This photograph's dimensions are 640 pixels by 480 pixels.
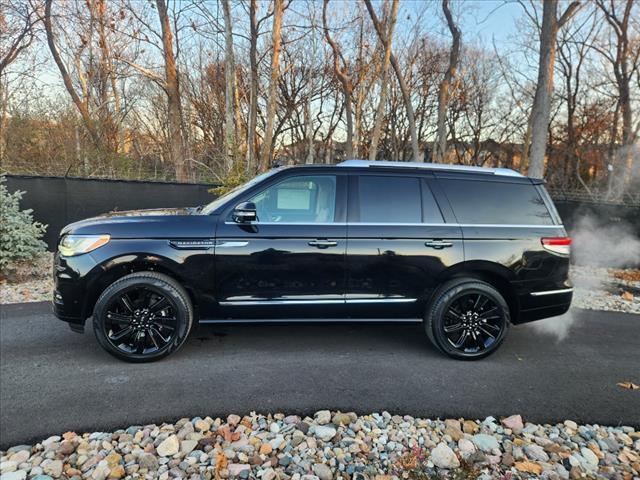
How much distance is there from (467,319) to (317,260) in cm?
156

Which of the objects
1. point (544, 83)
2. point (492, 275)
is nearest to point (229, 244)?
point (492, 275)

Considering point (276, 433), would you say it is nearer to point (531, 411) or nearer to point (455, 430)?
point (455, 430)

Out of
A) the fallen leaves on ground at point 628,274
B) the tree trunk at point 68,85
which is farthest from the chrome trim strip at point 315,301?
the tree trunk at point 68,85

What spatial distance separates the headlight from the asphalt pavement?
1003mm

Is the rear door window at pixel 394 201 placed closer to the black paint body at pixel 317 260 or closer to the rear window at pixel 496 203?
the black paint body at pixel 317 260

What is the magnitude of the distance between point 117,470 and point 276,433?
936mm

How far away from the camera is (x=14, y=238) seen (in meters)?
6.41

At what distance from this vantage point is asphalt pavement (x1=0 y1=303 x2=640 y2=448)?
2859 millimetres

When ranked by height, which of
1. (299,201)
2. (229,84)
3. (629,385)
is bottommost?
(629,385)

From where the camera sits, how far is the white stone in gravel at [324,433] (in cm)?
256

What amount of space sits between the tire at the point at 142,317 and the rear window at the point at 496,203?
274 cm

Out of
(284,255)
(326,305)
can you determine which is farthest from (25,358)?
(326,305)

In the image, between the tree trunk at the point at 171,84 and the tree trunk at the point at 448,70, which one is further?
the tree trunk at the point at 448,70

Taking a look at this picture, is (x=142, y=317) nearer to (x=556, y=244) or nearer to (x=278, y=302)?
(x=278, y=302)
